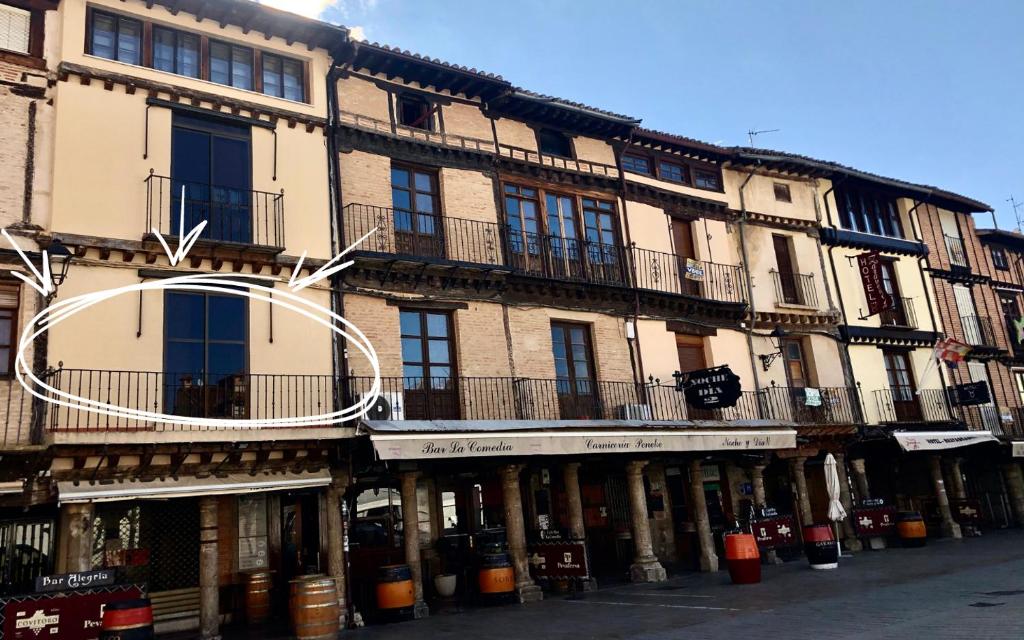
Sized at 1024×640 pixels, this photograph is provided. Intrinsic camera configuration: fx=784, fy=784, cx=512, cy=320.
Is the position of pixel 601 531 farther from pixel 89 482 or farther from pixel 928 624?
pixel 89 482

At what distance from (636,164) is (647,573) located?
11.0m

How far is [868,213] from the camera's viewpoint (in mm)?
27562

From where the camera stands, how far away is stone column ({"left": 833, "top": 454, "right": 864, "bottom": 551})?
22.2m

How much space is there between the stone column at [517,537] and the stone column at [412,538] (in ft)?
6.66

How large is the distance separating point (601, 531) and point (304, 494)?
27.2 feet

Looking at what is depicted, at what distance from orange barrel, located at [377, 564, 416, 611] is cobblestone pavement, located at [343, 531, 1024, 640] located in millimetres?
390

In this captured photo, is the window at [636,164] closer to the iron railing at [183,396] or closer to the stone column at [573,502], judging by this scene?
the stone column at [573,502]

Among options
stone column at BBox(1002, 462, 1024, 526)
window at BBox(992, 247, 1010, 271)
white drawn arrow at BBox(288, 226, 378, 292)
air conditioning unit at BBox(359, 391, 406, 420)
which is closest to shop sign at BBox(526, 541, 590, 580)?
air conditioning unit at BBox(359, 391, 406, 420)

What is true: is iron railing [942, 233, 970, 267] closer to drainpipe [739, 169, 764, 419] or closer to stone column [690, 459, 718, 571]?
drainpipe [739, 169, 764, 419]

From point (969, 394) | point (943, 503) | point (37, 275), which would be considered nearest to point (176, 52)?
point (37, 275)

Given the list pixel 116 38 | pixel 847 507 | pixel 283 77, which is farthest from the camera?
pixel 847 507

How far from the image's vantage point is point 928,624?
997 centimetres

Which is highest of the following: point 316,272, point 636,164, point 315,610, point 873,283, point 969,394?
point 636,164

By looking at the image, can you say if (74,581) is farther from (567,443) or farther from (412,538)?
(567,443)
